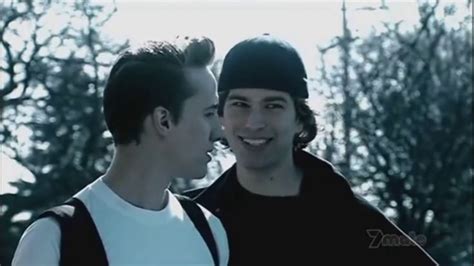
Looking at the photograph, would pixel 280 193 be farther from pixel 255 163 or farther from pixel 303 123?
pixel 303 123

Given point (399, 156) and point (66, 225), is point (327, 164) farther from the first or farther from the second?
point (399, 156)

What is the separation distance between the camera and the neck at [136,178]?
3.55m

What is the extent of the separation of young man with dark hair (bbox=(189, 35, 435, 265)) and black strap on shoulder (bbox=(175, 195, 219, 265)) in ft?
2.27

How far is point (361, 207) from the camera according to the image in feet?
15.5

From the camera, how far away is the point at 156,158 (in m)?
3.61

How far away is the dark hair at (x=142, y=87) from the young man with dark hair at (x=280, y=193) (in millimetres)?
913

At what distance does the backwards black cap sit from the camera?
4648 millimetres

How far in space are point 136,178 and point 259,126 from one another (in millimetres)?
1018

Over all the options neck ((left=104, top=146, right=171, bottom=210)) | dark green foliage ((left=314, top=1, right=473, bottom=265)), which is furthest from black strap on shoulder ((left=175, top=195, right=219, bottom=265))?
dark green foliage ((left=314, top=1, right=473, bottom=265))

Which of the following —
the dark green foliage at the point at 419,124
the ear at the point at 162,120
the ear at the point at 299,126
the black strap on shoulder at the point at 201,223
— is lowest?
the dark green foliage at the point at 419,124

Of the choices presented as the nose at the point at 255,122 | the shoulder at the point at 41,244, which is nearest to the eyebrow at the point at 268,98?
the nose at the point at 255,122

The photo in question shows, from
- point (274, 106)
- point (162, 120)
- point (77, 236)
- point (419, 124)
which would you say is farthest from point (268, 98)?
point (419, 124)

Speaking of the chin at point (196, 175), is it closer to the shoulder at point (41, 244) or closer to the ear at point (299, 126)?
the shoulder at point (41, 244)

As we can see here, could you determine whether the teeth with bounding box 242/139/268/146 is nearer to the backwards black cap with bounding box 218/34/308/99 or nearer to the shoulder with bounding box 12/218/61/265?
the backwards black cap with bounding box 218/34/308/99
